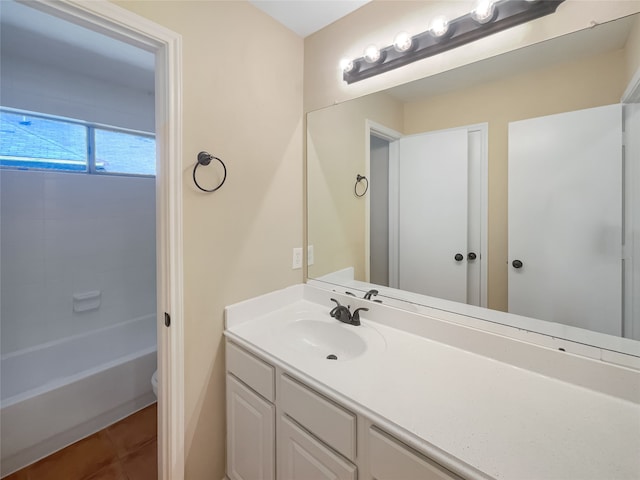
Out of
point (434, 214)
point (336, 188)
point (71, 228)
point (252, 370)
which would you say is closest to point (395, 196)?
point (434, 214)

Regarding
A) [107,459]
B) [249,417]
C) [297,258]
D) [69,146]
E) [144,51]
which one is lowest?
[107,459]

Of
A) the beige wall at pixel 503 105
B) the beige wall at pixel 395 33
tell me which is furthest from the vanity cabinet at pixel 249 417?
the beige wall at pixel 395 33

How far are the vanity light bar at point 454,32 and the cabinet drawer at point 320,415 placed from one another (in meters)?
1.40

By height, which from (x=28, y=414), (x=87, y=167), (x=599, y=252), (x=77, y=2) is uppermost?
(x=77, y=2)

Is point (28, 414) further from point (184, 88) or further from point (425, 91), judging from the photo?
point (425, 91)

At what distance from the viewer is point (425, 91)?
125 cm

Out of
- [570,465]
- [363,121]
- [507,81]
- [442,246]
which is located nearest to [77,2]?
[363,121]

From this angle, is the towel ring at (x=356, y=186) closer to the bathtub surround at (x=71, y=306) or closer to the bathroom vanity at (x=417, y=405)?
the bathroom vanity at (x=417, y=405)

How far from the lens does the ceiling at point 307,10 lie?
1.35m

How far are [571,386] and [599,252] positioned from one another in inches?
17.9

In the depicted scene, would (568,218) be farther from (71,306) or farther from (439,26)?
(71,306)

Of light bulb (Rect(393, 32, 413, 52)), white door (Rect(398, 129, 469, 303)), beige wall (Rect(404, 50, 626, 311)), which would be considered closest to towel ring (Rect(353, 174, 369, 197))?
white door (Rect(398, 129, 469, 303))

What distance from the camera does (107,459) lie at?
1.58m

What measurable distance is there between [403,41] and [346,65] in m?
0.32
